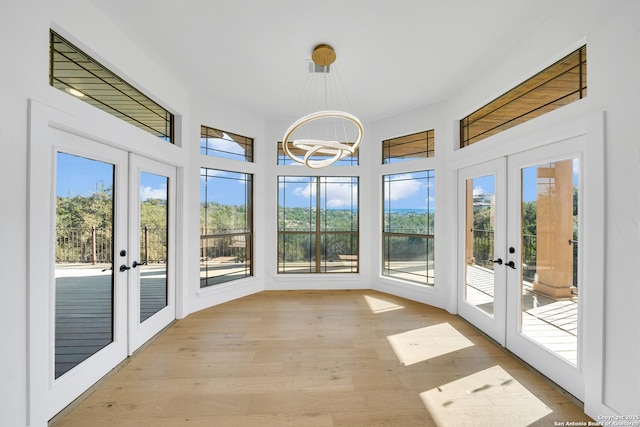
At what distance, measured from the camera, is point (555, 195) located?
7.91 feet

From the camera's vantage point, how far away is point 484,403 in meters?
2.12

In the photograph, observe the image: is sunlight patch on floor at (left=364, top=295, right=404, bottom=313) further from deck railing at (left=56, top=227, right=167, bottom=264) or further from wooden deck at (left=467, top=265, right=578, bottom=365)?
deck railing at (left=56, top=227, right=167, bottom=264)

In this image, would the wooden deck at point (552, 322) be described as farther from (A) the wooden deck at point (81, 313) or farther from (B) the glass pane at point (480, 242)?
(A) the wooden deck at point (81, 313)

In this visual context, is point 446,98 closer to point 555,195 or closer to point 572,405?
point 555,195

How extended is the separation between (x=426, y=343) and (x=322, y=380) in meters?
1.37

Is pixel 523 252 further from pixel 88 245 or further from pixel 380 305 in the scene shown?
pixel 88 245

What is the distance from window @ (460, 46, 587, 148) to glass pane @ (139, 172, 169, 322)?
13.7 feet

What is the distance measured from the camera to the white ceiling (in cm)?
230

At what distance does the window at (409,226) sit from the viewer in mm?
4484
